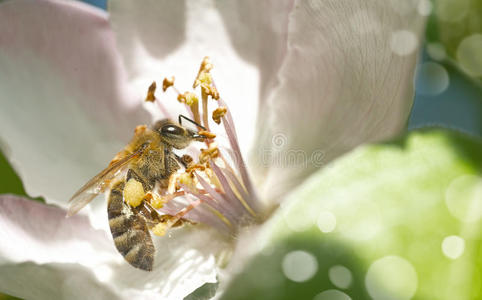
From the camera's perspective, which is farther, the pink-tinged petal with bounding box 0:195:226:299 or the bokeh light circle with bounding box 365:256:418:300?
the pink-tinged petal with bounding box 0:195:226:299

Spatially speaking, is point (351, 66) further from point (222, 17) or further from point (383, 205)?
point (383, 205)

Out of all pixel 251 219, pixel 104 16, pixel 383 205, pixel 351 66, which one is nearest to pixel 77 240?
pixel 251 219

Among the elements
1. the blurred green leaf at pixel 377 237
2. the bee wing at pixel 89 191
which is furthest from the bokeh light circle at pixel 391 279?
the bee wing at pixel 89 191

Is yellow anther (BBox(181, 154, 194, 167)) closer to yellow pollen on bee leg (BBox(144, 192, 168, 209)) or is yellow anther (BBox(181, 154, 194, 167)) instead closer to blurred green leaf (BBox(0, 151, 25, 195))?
yellow pollen on bee leg (BBox(144, 192, 168, 209))

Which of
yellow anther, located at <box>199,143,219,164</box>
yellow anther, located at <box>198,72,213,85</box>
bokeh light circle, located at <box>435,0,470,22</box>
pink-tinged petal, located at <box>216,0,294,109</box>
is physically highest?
bokeh light circle, located at <box>435,0,470,22</box>

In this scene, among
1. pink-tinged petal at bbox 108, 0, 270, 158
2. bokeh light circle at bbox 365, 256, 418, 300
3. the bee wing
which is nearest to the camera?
bokeh light circle at bbox 365, 256, 418, 300

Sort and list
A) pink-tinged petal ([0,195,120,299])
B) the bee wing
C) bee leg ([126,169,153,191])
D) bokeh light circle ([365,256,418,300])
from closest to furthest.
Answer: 1. bokeh light circle ([365,256,418,300])
2. pink-tinged petal ([0,195,120,299])
3. the bee wing
4. bee leg ([126,169,153,191])

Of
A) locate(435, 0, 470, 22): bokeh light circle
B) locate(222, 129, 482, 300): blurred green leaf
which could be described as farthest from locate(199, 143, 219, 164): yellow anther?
locate(222, 129, 482, 300): blurred green leaf
